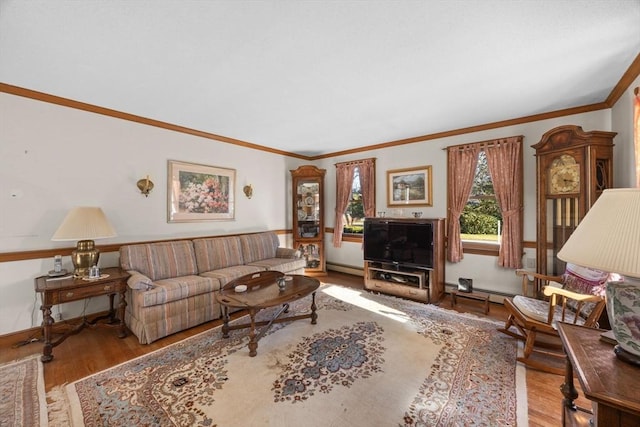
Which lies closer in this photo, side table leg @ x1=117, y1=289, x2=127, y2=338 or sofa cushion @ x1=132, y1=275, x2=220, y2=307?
sofa cushion @ x1=132, y1=275, x2=220, y2=307

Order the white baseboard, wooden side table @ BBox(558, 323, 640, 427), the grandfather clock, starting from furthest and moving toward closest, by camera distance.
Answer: the white baseboard
the grandfather clock
wooden side table @ BBox(558, 323, 640, 427)

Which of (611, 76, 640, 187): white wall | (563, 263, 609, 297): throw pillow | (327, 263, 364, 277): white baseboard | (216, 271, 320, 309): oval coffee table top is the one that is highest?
(611, 76, 640, 187): white wall

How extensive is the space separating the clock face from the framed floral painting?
446cm

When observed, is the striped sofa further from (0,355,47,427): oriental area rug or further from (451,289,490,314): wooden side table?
(451,289,490,314): wooden side table

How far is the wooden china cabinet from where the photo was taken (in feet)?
17.4

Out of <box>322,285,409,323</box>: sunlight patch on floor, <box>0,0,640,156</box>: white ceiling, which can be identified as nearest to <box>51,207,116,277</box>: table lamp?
<box>0,0,640,156</box>: white ceiling

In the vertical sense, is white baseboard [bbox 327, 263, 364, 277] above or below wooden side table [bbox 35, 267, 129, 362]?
below

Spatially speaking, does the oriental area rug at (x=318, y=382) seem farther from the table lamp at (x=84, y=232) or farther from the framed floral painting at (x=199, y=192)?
the framed floral painting at (x=199, y=192)

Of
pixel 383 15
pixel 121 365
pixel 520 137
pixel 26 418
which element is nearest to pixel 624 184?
pixel 520 137

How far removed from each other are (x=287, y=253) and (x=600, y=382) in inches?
155

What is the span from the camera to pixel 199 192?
4.06 metres

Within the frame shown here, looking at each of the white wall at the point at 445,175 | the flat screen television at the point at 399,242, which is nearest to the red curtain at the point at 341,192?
the white wall at the point at 445,175

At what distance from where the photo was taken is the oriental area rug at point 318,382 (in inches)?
65.4

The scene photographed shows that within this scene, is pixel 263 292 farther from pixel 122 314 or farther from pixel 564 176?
pixel 564 176
